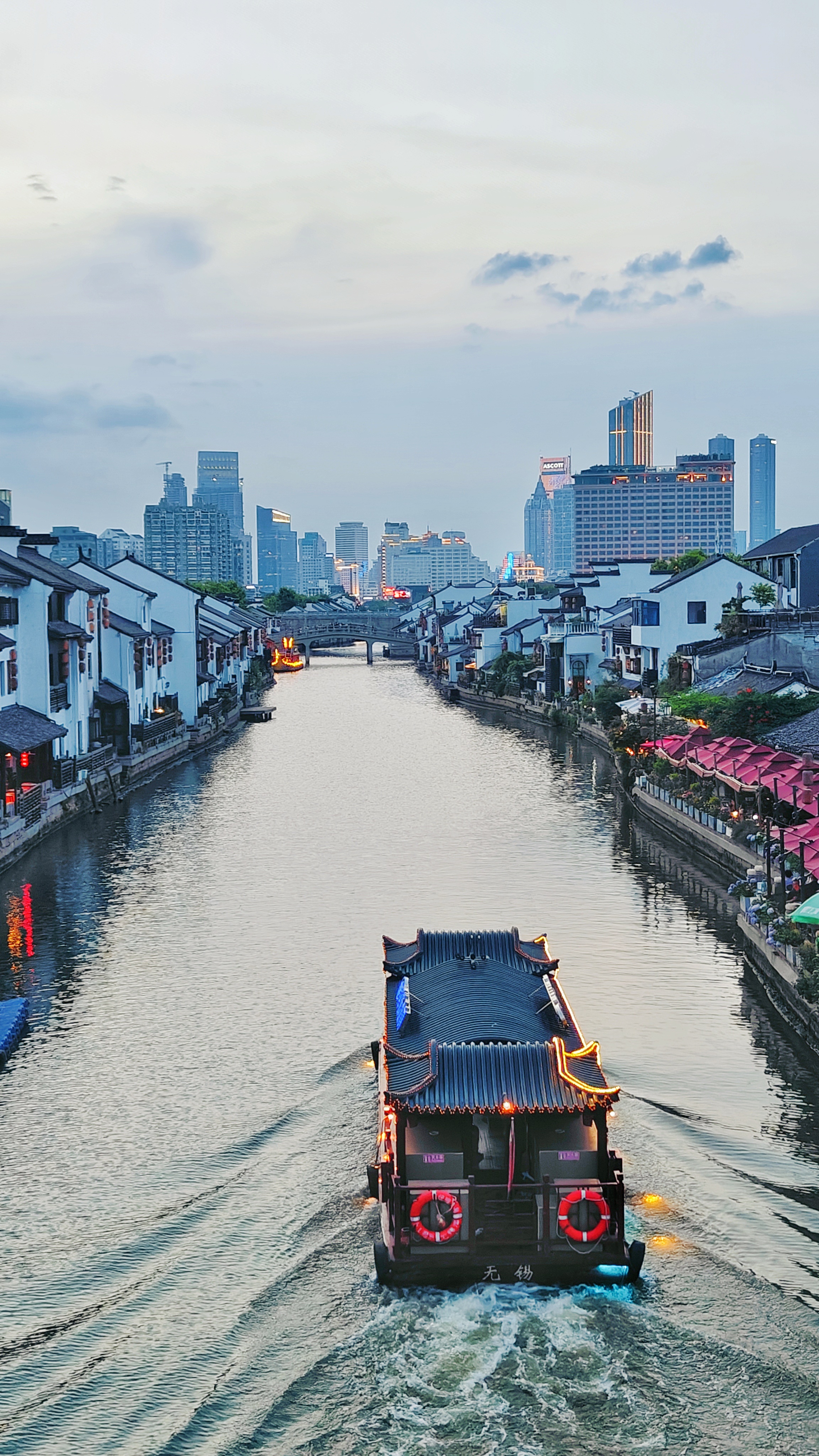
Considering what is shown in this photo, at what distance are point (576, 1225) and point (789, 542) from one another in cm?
6555

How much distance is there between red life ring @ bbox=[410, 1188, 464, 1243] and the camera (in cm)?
1859

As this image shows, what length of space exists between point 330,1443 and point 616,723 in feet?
219

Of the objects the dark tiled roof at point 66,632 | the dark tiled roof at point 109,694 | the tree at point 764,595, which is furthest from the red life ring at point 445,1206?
the tree at point 764,595

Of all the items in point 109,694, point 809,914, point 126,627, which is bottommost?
point 809,914

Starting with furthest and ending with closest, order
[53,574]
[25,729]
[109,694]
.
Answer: [109,694]
[53,574]
[25,729]

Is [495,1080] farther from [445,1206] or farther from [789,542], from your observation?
[789,542]

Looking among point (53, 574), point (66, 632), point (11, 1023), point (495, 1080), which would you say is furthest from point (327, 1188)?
point (53, 574)

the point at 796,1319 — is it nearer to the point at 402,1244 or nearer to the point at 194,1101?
the point at 402,1244

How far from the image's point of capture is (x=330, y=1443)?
16.0 m

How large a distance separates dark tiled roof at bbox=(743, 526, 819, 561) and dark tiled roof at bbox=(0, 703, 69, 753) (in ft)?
135

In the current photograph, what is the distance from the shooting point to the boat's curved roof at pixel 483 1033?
748 inches

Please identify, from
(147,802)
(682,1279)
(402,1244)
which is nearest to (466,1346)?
(402,1244)

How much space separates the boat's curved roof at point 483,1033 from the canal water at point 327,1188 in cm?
251

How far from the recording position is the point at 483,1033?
2091cm
